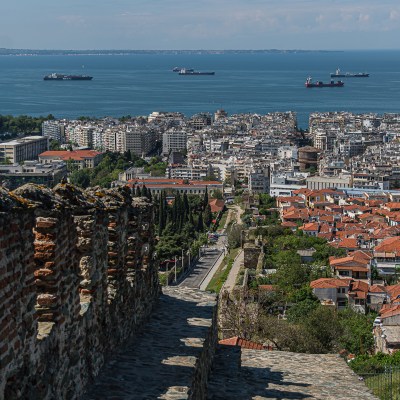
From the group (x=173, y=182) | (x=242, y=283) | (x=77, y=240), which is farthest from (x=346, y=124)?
(x=77, y=240)

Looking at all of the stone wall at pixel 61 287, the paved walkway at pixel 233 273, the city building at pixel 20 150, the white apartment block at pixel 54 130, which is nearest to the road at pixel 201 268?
the paved walkway at pixel 233 273

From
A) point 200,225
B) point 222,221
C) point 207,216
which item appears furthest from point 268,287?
point 222,221

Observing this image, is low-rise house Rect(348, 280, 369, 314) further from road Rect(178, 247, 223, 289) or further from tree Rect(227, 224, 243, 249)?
tree Rect(227, 224, 243, 249)

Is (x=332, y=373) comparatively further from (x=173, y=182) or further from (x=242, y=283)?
(x=173, y=182)

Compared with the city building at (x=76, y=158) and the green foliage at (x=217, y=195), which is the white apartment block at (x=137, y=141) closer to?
the city building at (x=76, y=158)

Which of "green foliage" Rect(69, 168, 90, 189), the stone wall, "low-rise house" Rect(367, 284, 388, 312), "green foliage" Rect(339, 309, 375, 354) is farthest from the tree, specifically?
the stone wall

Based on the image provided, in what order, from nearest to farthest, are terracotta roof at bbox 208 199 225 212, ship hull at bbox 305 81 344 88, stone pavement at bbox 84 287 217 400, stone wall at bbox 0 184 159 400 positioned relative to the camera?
stone wall at bbox 0 184 159 400 < stone pavement at bbox 84 287 217 400 < terracotta roof at bbox 208 199 225 212 < ship hull at bbox 305 81 344 88

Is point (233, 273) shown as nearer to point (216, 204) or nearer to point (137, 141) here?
point (216, 204)
